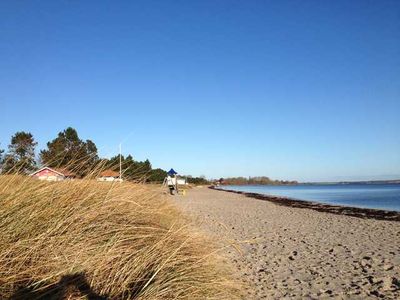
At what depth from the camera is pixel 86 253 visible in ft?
9.78

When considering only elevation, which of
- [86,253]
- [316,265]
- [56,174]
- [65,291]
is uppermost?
[56,174]

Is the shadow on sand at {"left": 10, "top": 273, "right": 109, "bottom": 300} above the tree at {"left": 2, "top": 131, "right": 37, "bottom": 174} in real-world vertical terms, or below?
below

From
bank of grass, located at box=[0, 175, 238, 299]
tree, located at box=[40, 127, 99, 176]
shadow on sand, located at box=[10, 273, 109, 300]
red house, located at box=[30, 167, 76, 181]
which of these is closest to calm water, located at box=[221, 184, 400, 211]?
tree, located at box=[40, 127, 99, 176]

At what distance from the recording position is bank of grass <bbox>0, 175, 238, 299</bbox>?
2.63m

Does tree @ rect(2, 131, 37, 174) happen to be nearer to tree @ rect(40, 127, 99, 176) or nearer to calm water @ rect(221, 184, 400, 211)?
tree @ rect(40, 127, 99, 176)

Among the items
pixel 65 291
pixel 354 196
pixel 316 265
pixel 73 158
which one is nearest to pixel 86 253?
pixel 65 291

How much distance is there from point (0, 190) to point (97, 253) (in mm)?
1107

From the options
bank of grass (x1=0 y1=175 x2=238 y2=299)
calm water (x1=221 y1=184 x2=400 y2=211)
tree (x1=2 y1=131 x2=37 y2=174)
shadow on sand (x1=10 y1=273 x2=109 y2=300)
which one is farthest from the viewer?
calm water (x1=221 y1=184 x2=400 y2=211)

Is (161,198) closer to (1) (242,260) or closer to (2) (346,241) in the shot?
(1) (242,260)

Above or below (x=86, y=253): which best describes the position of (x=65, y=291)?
below

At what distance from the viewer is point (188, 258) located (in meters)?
3.26

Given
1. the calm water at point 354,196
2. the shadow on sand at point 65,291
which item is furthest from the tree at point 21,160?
the calm water at point 354,196

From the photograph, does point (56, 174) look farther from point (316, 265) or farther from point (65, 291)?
point (316, 265)

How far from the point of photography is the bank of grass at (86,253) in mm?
2631
